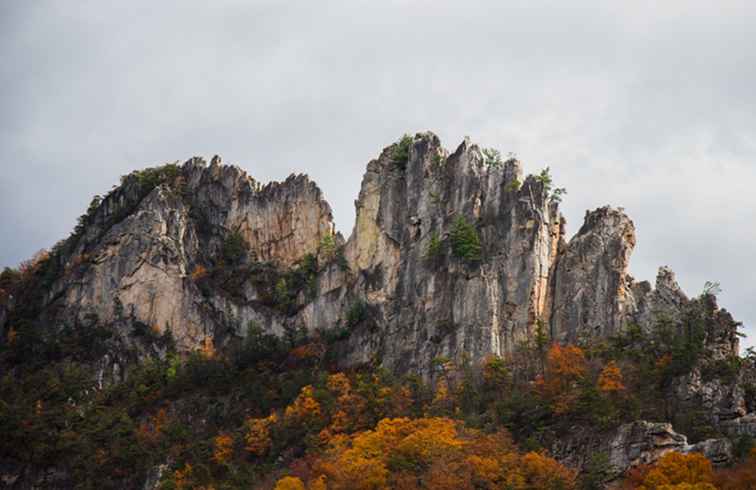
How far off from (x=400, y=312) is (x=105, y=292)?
25771 mm

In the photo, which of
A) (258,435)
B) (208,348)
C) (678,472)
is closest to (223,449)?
(258,435)

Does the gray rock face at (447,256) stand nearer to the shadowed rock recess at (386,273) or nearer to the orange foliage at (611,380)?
the shadowed rock recess at (386,273)

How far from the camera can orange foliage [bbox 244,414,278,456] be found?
89.8 metres

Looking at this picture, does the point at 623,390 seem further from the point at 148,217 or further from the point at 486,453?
the point at 148,217

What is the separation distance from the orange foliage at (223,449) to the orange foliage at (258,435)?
1.01 meters

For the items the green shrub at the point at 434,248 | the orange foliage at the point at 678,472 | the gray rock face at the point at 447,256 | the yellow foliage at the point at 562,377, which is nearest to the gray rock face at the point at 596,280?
the gray rock face at the point at 447,256

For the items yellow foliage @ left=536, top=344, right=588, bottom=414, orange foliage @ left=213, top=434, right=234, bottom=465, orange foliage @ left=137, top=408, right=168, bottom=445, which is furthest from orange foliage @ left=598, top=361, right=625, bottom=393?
orange foliage @ left=137, top=408, right=168, bottom=445

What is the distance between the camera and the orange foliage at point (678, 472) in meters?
68.6

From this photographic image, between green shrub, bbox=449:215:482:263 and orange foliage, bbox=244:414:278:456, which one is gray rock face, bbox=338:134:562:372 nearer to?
green shrub, bbox=449:215:482:263

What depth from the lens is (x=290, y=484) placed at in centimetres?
7794

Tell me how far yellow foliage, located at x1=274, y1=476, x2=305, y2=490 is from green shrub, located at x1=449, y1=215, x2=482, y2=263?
22.5 m

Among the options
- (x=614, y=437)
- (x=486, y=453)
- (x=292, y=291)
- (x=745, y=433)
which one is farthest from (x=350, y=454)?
(x=292, y=291)

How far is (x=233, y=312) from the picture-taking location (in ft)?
351

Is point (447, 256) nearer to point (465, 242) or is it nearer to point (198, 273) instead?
point (465, 242)
